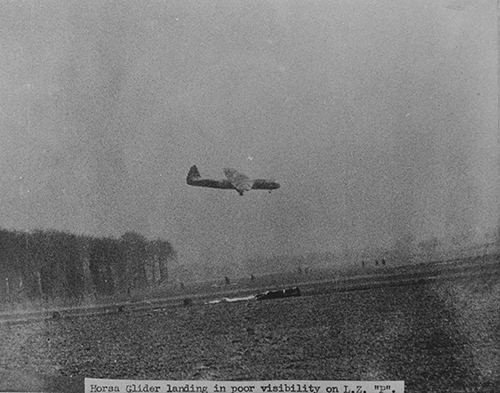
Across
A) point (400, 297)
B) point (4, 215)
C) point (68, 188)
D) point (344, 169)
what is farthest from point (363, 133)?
point (4, 215)

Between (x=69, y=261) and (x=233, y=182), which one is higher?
(x=233, y=182)

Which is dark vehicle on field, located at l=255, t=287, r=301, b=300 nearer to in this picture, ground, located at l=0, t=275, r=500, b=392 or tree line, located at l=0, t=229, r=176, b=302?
ground, located at l=0, t=275, r=500, b=392

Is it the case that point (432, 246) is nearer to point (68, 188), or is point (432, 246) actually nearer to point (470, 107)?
point (470, 107)

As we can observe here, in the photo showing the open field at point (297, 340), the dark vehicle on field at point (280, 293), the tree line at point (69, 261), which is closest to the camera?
the open field at point (297, 340)

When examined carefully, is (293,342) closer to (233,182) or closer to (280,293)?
(280,293)

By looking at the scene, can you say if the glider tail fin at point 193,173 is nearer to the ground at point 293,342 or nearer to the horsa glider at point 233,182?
the horsa glider at point 233,182

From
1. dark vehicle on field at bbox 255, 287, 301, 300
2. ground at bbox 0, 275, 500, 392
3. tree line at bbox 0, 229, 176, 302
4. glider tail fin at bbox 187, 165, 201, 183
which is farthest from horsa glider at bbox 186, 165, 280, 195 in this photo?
ground at bbox 0, 275, 500, 392

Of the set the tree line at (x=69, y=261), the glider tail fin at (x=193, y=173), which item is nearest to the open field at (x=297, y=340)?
the tree line at (x=69, y=261)
